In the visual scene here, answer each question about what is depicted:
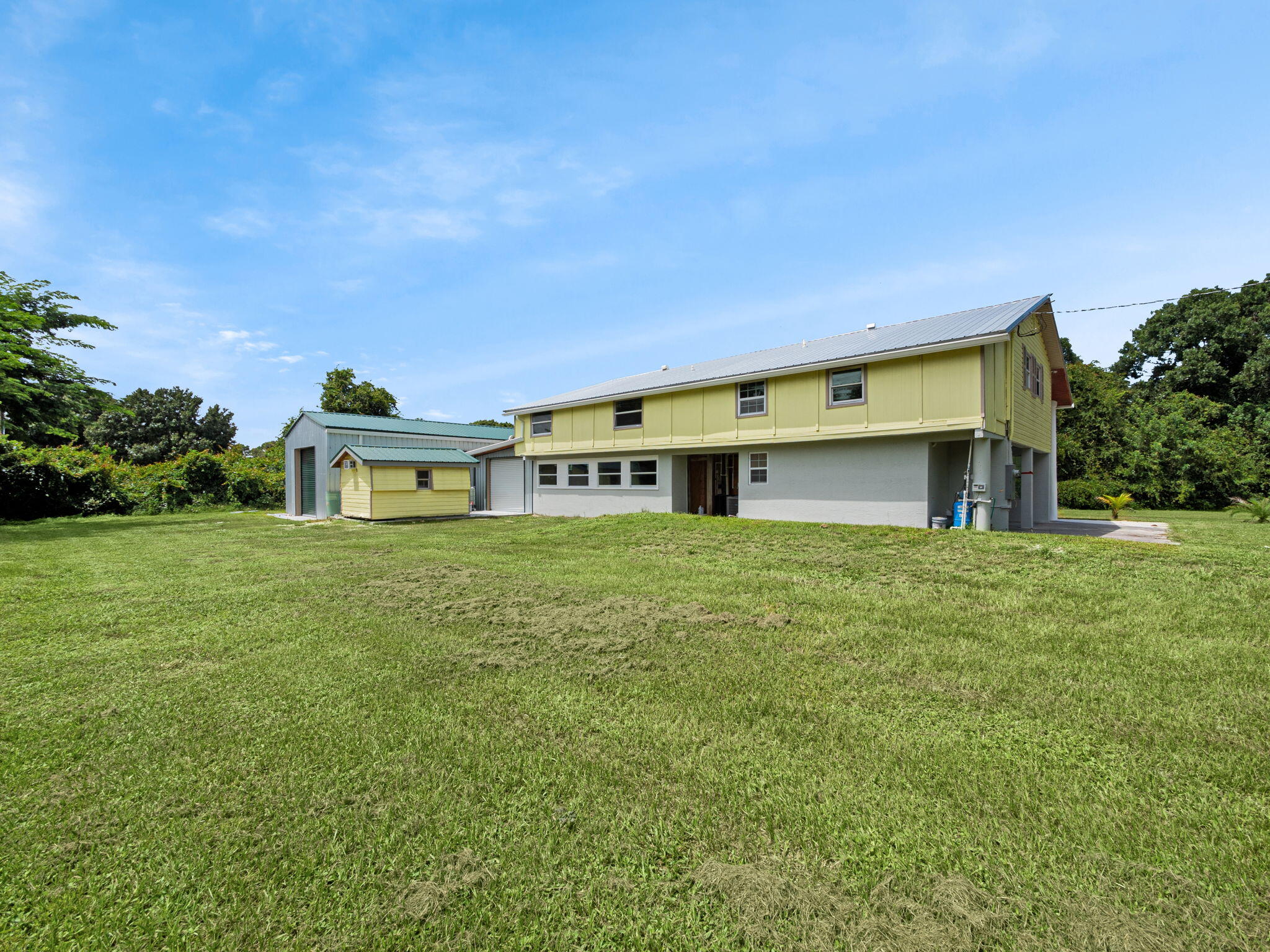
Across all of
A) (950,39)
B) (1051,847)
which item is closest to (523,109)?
(950,39)

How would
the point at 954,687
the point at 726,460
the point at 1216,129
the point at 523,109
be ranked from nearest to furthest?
1. the point at 954,687
2. the point at 1216,129
3. the point at 523,109
4. the point at 726,460

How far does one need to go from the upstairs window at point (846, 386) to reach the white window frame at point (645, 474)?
6.46 meters

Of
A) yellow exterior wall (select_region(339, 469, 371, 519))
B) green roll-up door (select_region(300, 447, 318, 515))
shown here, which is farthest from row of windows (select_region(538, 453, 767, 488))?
green roll-up door (select_region(300, 447, 318, 515))

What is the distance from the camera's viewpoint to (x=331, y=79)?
11.2 metres

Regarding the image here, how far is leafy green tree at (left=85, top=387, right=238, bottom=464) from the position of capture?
40.6 m

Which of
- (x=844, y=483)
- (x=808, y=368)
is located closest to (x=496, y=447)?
(x=808, y=368)

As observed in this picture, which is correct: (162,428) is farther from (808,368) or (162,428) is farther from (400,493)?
(808,368)

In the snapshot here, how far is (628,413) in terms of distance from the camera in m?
19.3

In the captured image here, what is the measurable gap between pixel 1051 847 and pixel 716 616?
380 centimetres

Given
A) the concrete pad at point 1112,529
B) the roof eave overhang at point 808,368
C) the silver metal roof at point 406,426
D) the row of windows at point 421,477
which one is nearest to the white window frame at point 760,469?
the roof eave overhang at point 808,368

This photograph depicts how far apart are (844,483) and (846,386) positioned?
2.63 metres

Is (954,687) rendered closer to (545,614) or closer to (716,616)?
(716,616)

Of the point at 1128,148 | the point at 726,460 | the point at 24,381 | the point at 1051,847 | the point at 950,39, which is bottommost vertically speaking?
the point at 1051,847

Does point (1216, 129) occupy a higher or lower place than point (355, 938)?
higher
